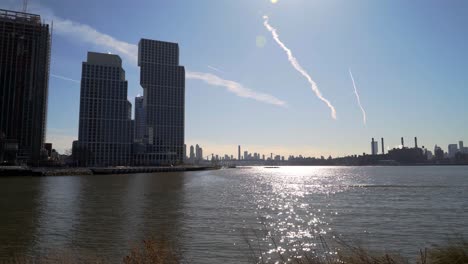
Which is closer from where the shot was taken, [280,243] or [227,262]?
[227,262]

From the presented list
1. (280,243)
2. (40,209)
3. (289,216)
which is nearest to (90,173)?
(40,209)

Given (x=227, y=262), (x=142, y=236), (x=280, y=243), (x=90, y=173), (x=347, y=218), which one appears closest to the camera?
(x=227, y=262)

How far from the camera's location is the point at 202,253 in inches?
875

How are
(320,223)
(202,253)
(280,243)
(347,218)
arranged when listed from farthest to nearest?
1. (347,218)
2. (320,223)
3. (280,243)
4. (202,253)

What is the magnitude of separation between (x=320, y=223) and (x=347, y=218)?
14.3 ft

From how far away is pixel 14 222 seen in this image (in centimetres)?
3400

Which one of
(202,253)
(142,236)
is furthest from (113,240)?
(202,253)

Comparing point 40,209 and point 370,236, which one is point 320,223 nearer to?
point 370,236

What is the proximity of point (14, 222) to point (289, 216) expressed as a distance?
24.6 m

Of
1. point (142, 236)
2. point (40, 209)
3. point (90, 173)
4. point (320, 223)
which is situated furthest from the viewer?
point (90, 173)

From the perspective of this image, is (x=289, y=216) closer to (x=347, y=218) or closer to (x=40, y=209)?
(x=347, y=218)

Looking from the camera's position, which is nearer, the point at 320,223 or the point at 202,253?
the point at 202,253

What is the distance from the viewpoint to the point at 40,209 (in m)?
44.3

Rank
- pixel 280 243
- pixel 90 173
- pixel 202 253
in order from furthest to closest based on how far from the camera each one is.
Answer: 1. pixel 90 173
2. pixel 280 243
3. pixel 202 253
